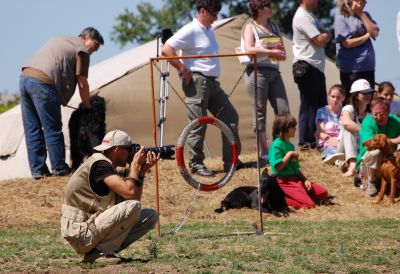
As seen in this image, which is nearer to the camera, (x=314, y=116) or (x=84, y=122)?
(x=84, y=122)

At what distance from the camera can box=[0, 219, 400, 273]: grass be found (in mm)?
8789

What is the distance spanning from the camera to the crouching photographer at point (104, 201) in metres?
8.77

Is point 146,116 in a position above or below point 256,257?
above

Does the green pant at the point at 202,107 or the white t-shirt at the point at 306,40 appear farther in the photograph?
the white t-shirt at the point at 306,40

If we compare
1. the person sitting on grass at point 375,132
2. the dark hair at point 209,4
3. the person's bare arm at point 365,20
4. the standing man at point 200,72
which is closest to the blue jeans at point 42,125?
the standing man at point 200,72

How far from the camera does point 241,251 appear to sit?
9.52 meters

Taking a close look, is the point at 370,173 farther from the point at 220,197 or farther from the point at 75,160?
the point at 75,160

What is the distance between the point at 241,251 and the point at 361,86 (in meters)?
5.13

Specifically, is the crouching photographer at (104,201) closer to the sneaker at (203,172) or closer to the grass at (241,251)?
the grass at (241,251)

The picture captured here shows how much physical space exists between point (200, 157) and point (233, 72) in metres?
3.19

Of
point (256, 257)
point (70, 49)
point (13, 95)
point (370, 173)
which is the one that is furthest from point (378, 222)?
point (13, 95)

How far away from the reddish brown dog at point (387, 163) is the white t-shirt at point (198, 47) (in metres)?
2.14

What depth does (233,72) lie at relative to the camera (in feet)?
54.0

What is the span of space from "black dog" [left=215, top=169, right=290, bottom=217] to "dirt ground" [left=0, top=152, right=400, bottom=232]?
0.09 m
